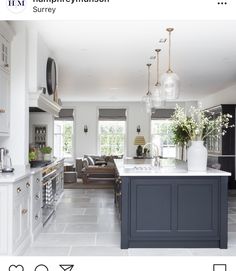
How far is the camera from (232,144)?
9.62 m

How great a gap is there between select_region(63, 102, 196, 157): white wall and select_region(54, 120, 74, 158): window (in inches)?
9.6

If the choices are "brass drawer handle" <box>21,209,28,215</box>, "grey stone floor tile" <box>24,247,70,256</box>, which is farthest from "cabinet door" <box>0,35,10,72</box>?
"grey stone floor tile" <box>24,247,70,256</box>

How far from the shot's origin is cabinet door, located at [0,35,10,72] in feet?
13.7

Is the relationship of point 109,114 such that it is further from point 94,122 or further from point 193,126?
point 193,126

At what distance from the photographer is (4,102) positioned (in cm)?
438

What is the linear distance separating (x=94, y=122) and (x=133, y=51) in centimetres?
786

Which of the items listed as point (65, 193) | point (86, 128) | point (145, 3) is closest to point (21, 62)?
point (145, 3)

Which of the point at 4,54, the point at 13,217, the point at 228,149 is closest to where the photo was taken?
the point at 13,217

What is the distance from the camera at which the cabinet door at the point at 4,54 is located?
164 inches

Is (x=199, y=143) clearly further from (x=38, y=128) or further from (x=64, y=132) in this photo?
(x=64, y=132)

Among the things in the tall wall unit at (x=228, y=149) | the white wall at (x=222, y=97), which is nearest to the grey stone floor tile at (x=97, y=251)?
the tall wall unit at (x=228, y=149)

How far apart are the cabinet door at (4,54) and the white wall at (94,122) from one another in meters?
9.53

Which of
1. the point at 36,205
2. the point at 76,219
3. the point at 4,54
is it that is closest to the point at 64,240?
the point at 36,205

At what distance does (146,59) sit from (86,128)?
7.33 meters
